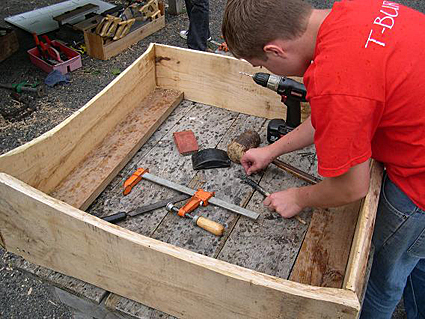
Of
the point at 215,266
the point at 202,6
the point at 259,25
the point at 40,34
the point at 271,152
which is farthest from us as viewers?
the point at 40,34

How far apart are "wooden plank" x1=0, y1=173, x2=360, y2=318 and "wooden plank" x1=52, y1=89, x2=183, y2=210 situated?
10.8 inches

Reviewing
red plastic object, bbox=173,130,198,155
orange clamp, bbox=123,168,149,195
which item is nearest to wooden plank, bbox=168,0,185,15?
red plastic object, bbox=173,130,198,155

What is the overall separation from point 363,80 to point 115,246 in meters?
0.93

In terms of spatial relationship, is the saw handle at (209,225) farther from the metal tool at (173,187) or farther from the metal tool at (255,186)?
the metal tool at (255,186)

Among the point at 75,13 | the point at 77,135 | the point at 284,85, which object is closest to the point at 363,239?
the point at 284,85

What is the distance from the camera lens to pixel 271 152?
1875mm

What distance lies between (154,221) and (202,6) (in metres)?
3.52

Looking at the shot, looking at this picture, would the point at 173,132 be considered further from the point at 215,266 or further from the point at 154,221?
the point at 215,266

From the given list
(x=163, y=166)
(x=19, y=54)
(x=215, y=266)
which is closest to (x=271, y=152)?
(x=163, y=166)

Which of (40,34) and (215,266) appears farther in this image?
(40,34)

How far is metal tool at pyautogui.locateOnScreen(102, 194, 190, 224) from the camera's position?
166 centimetres

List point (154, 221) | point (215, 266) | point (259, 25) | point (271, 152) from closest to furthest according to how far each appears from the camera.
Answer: point (215, 266) → point (259, 25) → point (154, 221) → point (271, 152)

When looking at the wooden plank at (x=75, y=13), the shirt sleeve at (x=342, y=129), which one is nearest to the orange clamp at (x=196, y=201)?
the shirt sleeve at (x=342, y=129)

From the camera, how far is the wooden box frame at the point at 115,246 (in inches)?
46.1
